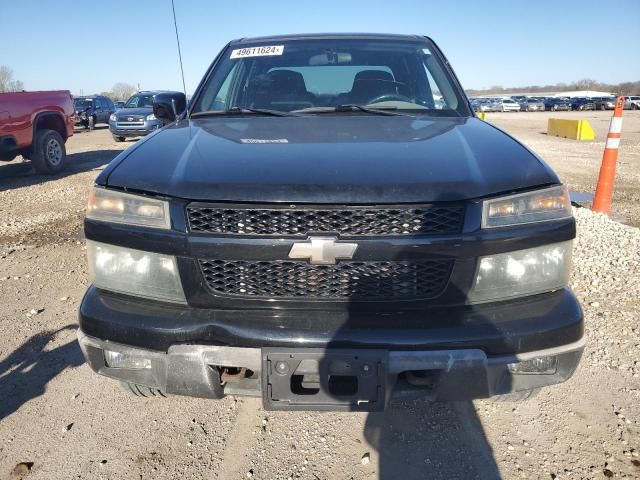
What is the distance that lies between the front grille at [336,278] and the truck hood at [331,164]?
0.80ft

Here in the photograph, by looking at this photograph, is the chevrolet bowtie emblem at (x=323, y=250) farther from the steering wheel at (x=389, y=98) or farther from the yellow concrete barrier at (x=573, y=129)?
the yellow concrete barrier at (x=573, y=129)

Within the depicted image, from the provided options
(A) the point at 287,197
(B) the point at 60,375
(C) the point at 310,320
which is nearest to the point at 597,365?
(C) the point at 310,320

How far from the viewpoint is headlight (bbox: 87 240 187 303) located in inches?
71.5

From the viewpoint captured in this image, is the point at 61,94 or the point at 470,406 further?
the point at 61,94

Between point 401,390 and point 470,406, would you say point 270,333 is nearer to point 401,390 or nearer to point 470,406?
point 401,390

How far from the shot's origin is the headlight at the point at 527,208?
175 centimetres

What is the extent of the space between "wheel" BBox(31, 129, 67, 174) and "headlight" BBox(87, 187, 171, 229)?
28.1ft

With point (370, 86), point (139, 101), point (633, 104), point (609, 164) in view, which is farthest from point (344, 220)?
point (633, 104)

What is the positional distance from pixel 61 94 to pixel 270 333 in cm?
995

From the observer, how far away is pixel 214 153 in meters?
2.03

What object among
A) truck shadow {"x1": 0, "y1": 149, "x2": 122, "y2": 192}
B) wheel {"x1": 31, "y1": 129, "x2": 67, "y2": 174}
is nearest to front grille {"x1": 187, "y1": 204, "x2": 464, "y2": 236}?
truck shadow {"x1": 0, "y1": 149, "x2": 122, "y2": 192}

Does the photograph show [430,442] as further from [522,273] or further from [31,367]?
[31,367]

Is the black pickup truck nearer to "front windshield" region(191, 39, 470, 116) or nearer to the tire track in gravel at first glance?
the tire track in gravel

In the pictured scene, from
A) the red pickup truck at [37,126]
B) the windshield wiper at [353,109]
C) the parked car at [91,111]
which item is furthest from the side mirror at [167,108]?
the parked car at [91,111]
